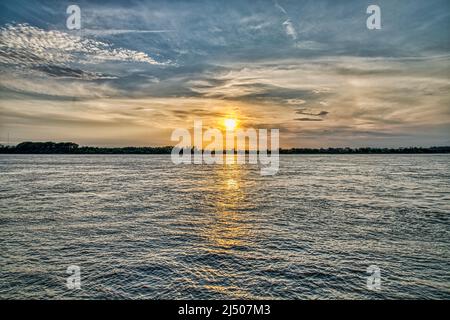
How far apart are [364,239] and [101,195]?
87.0 ft

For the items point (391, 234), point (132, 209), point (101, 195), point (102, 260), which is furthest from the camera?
point (101, 195)

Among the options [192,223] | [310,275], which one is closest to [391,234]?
[310,275]

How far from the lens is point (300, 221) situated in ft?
66.5

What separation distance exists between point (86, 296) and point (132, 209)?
601 inches

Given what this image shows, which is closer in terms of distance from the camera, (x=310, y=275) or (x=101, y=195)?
(x=310, y=275)

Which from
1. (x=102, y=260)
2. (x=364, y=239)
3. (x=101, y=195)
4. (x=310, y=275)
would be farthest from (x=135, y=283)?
(x=101, y=195)

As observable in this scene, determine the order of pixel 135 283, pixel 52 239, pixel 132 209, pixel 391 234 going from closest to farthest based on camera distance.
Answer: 1. pixel 135 283
2. pixel 52 239
3. pixel 391 234
4. pixel 132 209

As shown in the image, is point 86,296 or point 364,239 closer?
point 86,296

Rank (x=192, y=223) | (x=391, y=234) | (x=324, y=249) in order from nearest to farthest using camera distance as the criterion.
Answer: (x=324, y=249), (x=391, y=234), (x=192, y=223)

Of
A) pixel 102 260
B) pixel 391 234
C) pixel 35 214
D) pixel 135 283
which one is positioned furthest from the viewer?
pixel 35 214

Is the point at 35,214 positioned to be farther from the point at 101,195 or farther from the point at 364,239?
the point at 364,239

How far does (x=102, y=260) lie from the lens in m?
13.0
